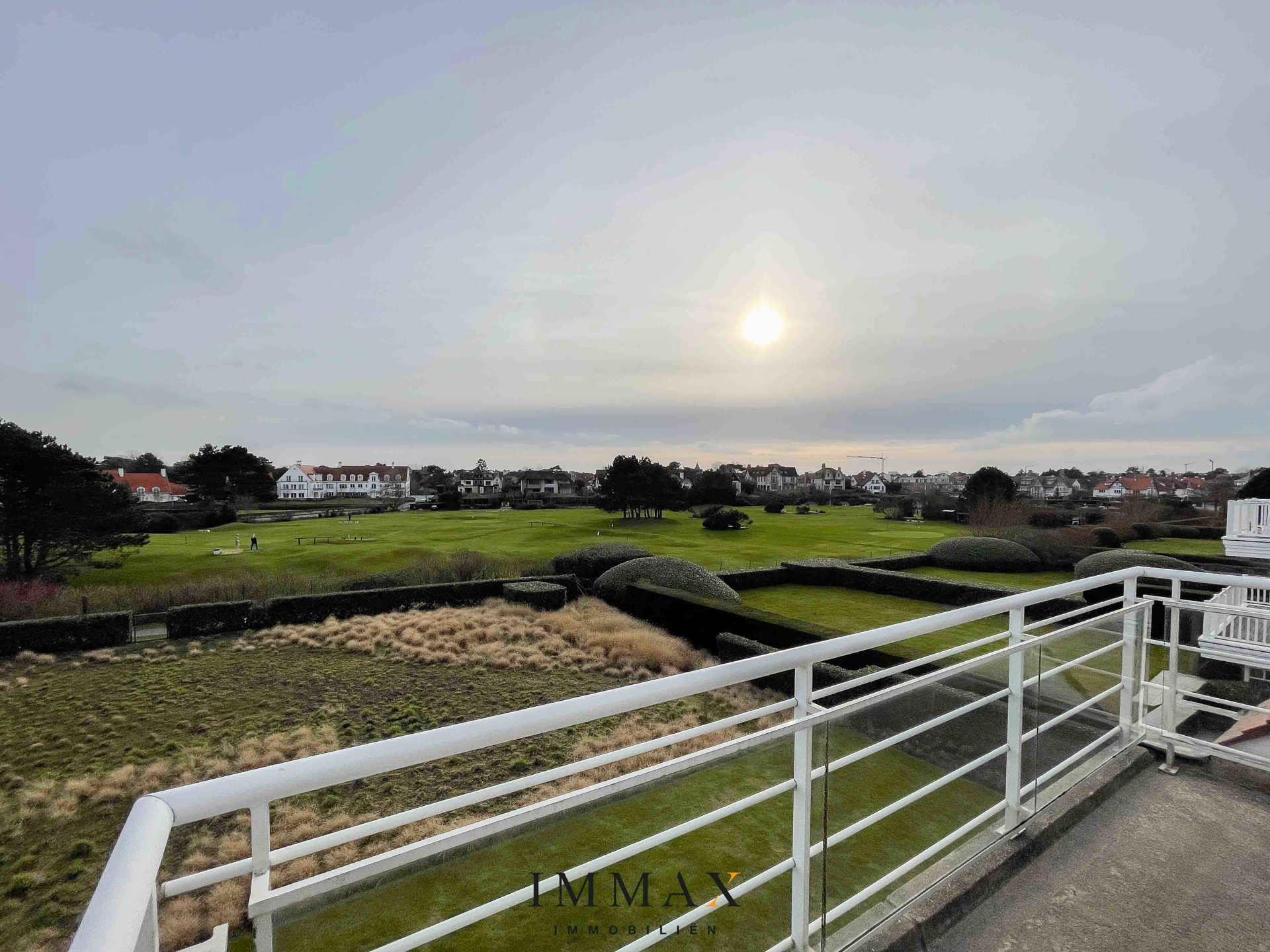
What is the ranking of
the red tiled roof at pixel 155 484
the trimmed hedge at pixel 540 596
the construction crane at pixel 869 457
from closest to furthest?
the trimmed hedge at pixel 540 596, the red tiled roof at pixel 155 484, the construction crane at pixel 869 457

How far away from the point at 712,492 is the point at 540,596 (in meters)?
36.0

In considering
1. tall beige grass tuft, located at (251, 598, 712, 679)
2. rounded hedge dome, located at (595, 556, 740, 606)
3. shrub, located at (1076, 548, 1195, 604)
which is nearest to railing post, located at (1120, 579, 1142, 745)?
tall beige grass tuft, located at (251, 598, 712, 679)

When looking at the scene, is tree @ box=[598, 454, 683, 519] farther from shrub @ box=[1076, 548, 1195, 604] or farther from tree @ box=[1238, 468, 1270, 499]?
tree @ box=[1238, 468, 1270, 499]

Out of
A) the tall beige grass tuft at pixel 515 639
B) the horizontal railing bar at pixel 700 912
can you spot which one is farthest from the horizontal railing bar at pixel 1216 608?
the tall beige grass tuft at pixel 515 639

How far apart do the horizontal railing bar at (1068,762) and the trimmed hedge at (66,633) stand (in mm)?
13818

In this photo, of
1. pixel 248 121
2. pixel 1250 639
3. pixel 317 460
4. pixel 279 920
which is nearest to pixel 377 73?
pixel 248 121

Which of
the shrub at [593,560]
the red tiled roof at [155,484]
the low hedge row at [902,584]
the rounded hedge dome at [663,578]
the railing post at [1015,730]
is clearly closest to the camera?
the railing post at [1015,730]

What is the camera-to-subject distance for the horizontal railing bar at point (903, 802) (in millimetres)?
1762

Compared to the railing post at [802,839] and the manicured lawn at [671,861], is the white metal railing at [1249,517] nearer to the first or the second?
the manicured lawn at [671,861]

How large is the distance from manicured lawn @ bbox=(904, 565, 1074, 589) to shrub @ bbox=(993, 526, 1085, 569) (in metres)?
0.30

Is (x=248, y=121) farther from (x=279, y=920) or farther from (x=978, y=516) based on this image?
(x=978, y=516)

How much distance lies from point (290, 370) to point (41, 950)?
96.1 ft

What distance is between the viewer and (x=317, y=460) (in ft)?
278

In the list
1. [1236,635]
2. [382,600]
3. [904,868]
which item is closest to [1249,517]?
[1236,635]
